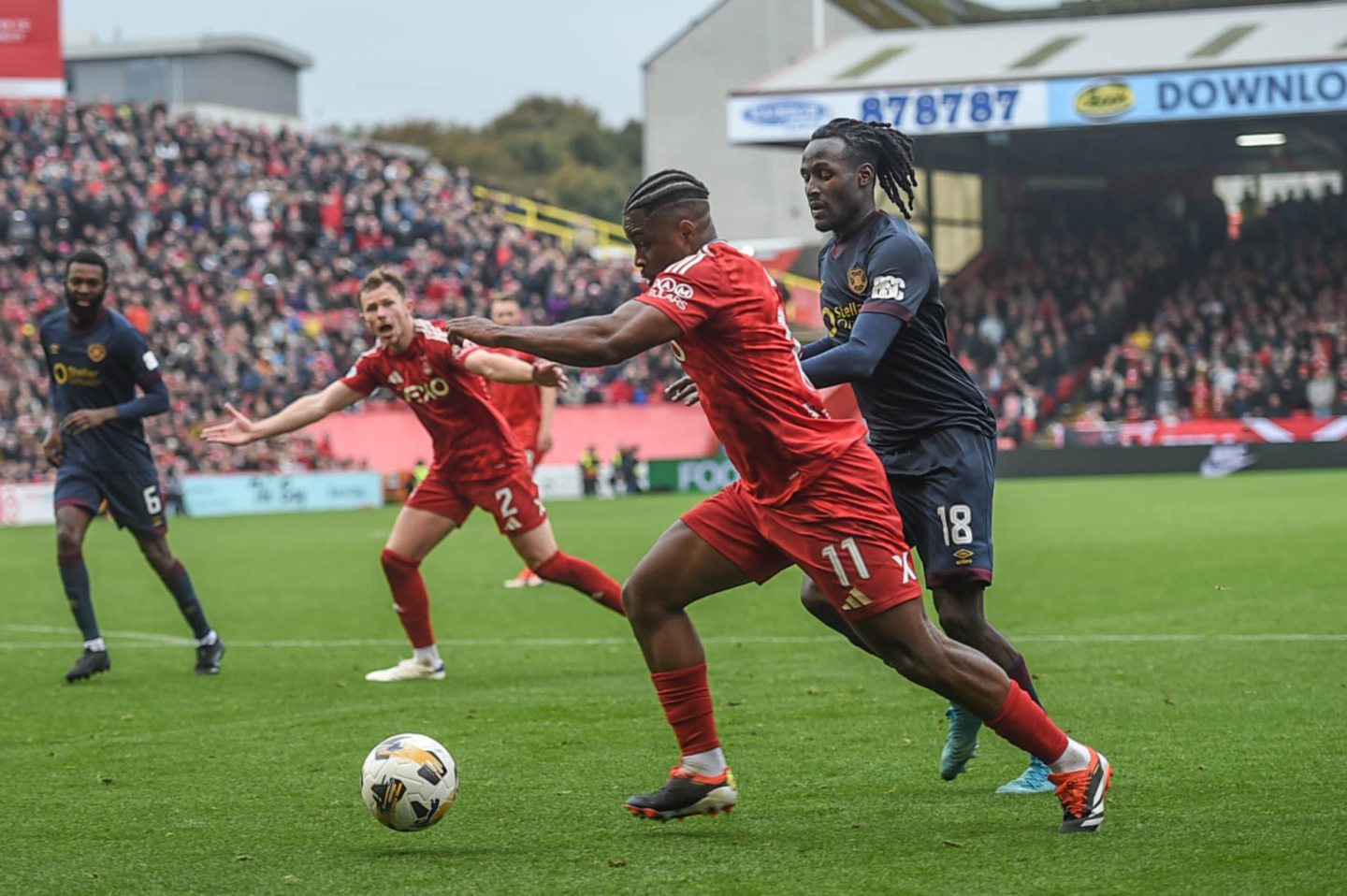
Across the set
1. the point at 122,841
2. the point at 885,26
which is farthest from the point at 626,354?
the point at 885,26

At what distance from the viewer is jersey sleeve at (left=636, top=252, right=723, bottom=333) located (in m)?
5.52

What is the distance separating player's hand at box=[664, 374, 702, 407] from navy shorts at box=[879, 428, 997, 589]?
94cm

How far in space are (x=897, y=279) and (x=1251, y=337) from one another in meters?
36.6

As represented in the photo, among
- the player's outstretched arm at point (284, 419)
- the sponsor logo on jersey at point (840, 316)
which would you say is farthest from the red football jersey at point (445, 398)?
the sponsor logo on jersey at point (840, 316)

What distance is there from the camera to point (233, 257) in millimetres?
40469

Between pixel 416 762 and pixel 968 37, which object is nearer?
pixel 416 762

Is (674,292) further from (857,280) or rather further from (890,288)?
(857,280)

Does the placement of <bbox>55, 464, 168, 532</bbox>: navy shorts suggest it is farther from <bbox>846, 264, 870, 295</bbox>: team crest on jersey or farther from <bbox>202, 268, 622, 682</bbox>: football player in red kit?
<bbox>846, 264, 870, 295</bbox>: team crest on jersey

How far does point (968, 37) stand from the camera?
42.9m

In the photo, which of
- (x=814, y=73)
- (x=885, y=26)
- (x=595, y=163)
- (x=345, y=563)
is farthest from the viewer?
(x=595, y=163)

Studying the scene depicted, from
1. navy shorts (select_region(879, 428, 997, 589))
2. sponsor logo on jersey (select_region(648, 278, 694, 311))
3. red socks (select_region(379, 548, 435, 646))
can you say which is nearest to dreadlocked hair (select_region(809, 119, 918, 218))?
navy shorts (select_region(879, 428, 997, 589))

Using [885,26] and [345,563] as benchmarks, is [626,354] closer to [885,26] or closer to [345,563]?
[345,563]

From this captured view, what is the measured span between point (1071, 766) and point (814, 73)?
37191 millimetres

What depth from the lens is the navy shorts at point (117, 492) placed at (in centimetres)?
1067
